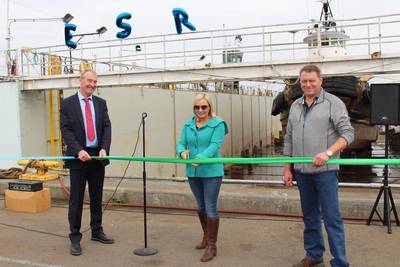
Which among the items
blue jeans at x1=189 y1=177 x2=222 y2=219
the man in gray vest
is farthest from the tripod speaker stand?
blue jeans at x1=189 y1=177 x2=222 y2=219

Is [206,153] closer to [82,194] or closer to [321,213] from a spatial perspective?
[321,213]

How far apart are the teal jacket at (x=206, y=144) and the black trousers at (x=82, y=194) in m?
1.17

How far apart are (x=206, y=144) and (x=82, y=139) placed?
1.49 m

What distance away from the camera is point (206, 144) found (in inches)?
186

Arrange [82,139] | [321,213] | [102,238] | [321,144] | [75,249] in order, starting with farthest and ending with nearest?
[102,238] < [82,139] < [75,249] < [321,213] < [321,144]

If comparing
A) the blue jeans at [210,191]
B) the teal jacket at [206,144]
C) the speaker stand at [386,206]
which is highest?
the teal jacket at [206,144]

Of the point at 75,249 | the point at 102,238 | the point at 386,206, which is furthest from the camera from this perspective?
the point at 386,206

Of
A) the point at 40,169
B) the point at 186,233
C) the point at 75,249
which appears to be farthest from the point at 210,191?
the point at 40,169

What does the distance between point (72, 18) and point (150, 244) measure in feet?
32.2

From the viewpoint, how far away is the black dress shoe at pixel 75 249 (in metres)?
5.04

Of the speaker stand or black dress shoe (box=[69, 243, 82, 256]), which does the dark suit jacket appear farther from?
the speaker stand

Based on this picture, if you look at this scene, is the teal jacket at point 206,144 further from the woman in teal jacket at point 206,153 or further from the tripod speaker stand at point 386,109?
the tripod speaker stand at point 386,109

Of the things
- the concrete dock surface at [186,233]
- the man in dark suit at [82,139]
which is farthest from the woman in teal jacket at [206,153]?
the man in dark suit at [82,139]

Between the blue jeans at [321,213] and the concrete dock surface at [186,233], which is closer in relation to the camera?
the blue jeans at [321,213]
